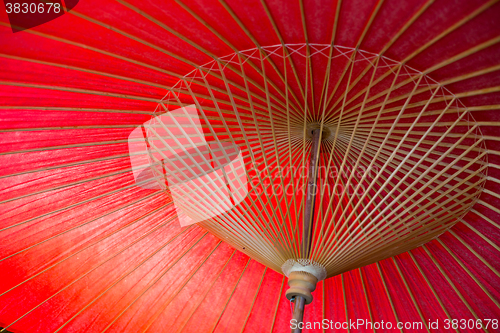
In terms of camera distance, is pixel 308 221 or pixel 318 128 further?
pixel 318 128

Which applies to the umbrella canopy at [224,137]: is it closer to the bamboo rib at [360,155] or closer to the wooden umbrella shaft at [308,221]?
the bamboo rib at [360,155]

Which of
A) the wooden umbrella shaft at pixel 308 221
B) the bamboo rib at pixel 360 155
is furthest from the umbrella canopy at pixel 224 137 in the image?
the wooden umbrella shaft at pixel 308 221

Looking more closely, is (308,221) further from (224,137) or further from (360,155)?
(224,137)

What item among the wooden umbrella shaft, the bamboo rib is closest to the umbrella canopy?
the bamboo rib

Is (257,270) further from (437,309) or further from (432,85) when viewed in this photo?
(432,85)

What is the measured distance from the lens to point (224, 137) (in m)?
4.74

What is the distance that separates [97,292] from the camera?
4754mm

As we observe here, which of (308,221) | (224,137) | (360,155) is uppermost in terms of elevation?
(224,137)

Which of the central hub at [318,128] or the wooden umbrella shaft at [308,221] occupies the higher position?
the central hub at [318,128]

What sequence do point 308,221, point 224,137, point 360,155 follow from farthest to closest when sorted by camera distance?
1. point 224,137
2. point 308,221
3. point 360,155

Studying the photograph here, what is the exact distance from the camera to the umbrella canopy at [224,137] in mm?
3104

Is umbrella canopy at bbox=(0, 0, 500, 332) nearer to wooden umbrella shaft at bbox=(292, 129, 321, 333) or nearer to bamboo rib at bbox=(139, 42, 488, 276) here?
bamboo rib at bbox=(139, 42, 488, 276)

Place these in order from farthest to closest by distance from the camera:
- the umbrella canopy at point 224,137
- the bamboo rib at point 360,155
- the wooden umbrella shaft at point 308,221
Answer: the wooden umbrella shaft at point 308,221, the bamboo rib at point 360,155, the umbrella canopy at point 224,137

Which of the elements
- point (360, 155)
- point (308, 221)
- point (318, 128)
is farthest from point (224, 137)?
point (360, 155)
